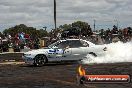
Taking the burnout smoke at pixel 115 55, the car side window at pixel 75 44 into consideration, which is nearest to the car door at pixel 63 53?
the car side window at pixel 75 44

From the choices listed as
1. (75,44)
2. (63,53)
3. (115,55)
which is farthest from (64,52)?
(115,55)

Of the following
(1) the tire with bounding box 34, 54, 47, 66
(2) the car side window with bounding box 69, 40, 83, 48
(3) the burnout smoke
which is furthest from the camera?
(3) the burnout smoke

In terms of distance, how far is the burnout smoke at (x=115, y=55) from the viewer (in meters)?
21.5

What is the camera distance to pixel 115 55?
72.9 ft

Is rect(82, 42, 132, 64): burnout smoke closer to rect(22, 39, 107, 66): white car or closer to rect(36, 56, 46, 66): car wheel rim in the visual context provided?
rect(22, 39, 107, 66): white car

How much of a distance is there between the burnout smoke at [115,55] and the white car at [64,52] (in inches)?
13.0

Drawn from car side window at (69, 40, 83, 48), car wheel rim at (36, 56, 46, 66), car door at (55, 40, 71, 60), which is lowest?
car wheel rim at (36, 56, 46, 66)

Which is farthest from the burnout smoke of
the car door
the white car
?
the car door

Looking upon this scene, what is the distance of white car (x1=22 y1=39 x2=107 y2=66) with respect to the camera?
68.9ft

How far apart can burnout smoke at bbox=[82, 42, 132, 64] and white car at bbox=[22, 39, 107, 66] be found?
33 centimetres

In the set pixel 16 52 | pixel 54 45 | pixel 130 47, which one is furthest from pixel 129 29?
pixel 54 45

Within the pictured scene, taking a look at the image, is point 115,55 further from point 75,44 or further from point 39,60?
point 39,60

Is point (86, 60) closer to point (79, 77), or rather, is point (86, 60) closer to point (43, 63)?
point (43, 63)

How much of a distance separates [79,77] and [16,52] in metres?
29.0
